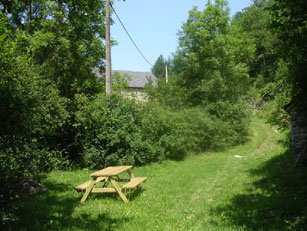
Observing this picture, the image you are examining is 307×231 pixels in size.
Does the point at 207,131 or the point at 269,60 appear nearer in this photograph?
the point at 207,131

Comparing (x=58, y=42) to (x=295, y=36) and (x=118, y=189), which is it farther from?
(x=295, y=36)

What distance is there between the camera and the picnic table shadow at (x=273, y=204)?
514 centimetres

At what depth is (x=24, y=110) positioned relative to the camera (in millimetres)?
4344

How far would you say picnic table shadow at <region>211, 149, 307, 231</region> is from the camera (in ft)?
16.9

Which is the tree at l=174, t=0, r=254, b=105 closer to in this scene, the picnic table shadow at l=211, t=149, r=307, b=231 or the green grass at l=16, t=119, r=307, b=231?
the green grass at l=16, t=119, r=307, b=231

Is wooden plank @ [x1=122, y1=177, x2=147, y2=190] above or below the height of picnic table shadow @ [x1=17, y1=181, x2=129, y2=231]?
above

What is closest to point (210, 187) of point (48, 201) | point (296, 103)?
point (296, 103)

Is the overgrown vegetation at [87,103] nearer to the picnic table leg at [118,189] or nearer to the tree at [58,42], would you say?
the tree at [58,42]

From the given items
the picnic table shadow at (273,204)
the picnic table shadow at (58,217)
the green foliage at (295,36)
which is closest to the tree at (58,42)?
the picnic table shadow at (58,217)

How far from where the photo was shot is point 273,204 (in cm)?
607

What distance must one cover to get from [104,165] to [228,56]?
14.2 metres

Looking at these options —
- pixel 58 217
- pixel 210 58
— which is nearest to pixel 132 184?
pixel 58 217

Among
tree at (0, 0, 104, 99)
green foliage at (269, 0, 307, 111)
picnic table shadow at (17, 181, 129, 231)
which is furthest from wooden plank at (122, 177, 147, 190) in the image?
tree at (0, 0, 104, 99)

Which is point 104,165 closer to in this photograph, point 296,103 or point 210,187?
point 210,187
